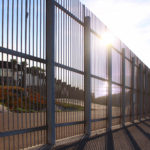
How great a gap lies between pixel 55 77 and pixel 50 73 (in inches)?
15.4

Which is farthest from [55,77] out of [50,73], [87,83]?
[87,83]

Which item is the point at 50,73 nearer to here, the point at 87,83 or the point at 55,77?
→ the point at 55,77

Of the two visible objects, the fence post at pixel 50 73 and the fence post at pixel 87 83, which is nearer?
the fence post at pixel 50 73

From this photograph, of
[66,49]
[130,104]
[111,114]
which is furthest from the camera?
[130,104]

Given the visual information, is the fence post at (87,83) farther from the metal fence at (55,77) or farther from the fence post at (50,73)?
the fence post at (50,73)

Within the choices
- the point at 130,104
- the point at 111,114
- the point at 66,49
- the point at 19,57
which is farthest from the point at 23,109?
the point at 130,104

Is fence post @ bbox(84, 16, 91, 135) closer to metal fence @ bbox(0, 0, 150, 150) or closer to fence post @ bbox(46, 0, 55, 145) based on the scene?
metal fence @ bbox(0, 0, 150, 150)

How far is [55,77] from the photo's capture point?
20.6ft

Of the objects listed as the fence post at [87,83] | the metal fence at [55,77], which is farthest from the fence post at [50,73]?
the fence post at [87,83]

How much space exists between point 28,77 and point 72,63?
214 centimetres

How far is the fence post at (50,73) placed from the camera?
5832 millimetres

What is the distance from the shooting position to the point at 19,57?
4.83 meters

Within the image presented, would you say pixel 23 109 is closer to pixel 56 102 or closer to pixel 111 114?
pixel 56 102

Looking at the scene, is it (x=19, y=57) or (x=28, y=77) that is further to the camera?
(x=28, y=77)
